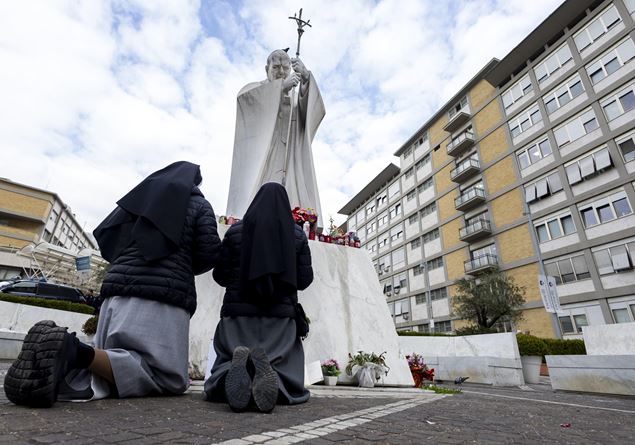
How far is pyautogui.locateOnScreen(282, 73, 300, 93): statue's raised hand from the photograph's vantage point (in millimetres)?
9391

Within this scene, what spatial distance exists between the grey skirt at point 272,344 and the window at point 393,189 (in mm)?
38162

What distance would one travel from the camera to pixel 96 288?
2547 cm

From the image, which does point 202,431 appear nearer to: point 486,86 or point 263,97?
point 263,97

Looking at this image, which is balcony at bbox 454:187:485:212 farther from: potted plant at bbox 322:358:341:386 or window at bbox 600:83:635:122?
Result: potted plant at bbox 322:358:341:386

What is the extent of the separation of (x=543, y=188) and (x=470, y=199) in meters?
5.44

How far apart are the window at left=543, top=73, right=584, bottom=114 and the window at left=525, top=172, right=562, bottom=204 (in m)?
4.72

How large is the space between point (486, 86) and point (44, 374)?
34.0m

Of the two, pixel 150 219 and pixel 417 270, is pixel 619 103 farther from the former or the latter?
pixel 150 219

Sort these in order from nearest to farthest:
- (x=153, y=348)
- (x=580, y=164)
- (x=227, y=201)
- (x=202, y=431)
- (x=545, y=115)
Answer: (x=202, y=431), (x=153, y=348), (x=227, y=201), (x=580, y=164), (x=545, y=115)

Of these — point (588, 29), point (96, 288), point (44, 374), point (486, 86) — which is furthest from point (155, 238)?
point (486, 86)

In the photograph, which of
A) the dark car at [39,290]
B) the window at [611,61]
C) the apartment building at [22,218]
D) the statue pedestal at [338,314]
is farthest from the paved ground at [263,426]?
the apartment building at [22,218]

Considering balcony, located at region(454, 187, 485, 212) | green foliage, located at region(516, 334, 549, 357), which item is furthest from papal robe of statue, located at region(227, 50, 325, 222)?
balcony, located at region(454, 187, 485, 212)

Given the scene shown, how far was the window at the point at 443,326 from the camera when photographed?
2862cm

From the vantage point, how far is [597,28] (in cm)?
2173
